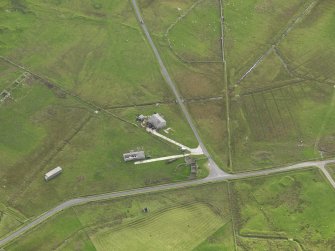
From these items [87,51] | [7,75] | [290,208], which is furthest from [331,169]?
[7,75]

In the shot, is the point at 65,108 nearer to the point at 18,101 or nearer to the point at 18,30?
the point at 18,101

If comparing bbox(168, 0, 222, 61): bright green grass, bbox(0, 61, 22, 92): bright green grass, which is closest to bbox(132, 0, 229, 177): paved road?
bbox(168, 0, 222, 61): bright green grass

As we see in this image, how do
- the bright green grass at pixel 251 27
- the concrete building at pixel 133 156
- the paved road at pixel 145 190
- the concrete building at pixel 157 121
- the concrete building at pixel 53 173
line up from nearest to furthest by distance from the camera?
the paved road at pixel 145 190, the concrete building at pixel 53 173, the concrete building at pixel 133 156, the concrete building at pixel 157 121, the bright green grass at pixel 251 27

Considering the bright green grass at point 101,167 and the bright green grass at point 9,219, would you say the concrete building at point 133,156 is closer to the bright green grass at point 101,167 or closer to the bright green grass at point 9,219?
the bright green grass at point 101,167

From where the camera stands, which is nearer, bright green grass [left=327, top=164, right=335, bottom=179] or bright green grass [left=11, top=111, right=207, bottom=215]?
bright green grass [left=11, top=111, right=207, bottom=215]

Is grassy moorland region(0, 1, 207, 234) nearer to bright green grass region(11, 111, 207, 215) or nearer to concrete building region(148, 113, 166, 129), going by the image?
bright green grass region(11, 111, 207, 215)

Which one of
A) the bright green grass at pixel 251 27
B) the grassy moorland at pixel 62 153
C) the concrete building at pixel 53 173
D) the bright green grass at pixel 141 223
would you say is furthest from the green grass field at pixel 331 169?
the concrete building at pixel 53 173

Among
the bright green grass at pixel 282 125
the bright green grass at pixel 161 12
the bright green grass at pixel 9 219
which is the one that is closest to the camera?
Answer: the bright green grass at pixel 9 219
